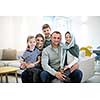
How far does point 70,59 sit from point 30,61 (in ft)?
1.53

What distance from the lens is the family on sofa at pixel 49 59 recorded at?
2.73 m

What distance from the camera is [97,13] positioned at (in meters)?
2.73

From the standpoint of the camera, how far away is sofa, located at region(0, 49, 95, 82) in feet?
8.89

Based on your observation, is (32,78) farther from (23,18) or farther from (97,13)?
(97,13)

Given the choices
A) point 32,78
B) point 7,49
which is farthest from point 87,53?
point 7,49

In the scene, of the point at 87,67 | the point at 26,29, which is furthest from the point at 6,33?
the point at 87,67

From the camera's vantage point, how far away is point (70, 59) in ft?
9.02

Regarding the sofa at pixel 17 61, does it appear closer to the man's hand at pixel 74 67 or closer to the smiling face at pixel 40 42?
the man's hand at pixel 74 67

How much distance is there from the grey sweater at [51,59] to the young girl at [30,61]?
0.27ft

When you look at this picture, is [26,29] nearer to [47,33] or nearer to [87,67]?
[47,33]

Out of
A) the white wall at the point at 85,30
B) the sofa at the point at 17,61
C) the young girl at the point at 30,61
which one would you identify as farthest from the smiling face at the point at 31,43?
the white wall at the point at 85,30

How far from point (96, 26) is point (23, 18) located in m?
0.85

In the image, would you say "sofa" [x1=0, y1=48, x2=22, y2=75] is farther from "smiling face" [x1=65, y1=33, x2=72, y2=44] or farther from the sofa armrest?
the sofa armrest
